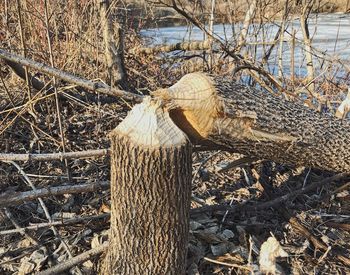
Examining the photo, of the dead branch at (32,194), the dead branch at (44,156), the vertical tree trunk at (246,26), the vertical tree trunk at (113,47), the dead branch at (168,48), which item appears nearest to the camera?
the dead branch at (32,194)

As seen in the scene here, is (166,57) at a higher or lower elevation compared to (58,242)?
higher

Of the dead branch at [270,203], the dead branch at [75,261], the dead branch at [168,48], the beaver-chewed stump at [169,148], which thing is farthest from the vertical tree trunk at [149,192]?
the dead branch at [168,48]

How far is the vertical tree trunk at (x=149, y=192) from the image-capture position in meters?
1.56

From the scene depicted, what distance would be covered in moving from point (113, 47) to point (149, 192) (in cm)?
200

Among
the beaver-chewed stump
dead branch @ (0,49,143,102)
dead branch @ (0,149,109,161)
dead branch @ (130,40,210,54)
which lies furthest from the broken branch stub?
dead branch @ (130,40,210,54)

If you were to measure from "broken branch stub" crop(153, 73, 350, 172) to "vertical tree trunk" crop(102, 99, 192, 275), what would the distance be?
0.19 m

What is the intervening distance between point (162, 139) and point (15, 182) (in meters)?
1.24

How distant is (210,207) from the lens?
219cm

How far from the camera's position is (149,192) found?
5.23 ft

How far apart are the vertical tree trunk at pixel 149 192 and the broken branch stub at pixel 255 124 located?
0.19m

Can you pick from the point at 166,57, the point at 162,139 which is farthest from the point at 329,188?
the point at 166,57

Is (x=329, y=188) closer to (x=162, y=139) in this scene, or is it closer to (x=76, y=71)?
(x=162, y=139)

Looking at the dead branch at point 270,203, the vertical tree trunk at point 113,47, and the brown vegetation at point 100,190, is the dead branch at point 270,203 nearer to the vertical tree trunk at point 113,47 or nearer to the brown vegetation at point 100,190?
the brown vegetation at point 100,190

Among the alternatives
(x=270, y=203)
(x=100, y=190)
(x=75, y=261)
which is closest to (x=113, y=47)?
(x=100, y=190)
